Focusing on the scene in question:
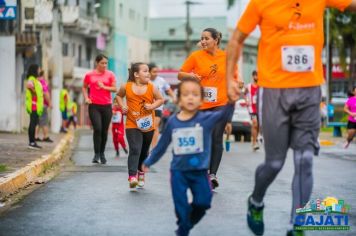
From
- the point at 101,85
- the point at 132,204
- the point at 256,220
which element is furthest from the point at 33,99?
the point at 256,220

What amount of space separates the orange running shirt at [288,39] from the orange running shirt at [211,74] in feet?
12.7

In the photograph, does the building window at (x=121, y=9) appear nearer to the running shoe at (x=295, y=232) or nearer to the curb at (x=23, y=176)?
the curb at (x=23, y=176)

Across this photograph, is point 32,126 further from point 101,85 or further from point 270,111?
point 270,111

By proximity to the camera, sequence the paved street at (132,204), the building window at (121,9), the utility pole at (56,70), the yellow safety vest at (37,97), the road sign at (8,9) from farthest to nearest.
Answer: the building window at (121,9), the utility pole at (56,70), the road sign at (8,9), the yellow safety vest at (37,97), the paved street at (132,204)

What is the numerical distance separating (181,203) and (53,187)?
4.89 m

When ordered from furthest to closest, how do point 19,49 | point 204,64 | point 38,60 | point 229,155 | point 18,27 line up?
1. point 38,60
2. point 19,49
3. point 18,27
4. point 229,155
5. point 204,64

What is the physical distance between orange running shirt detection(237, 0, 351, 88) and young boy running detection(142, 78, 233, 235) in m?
0.44

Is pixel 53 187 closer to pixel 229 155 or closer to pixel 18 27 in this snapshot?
pixel 229 155

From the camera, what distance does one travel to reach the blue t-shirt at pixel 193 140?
682 centimetres

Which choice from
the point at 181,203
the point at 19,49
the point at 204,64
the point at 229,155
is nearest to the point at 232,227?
the point at 181,203

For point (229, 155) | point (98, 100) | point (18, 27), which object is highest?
point (18, 27)

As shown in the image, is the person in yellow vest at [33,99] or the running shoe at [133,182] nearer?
the running shoe at [133,182]

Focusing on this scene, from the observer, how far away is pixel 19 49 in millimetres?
35625

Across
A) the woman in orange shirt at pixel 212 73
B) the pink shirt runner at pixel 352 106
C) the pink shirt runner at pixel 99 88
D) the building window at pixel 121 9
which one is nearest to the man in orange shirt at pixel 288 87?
the woman in orange shirt at pixel 212 73
